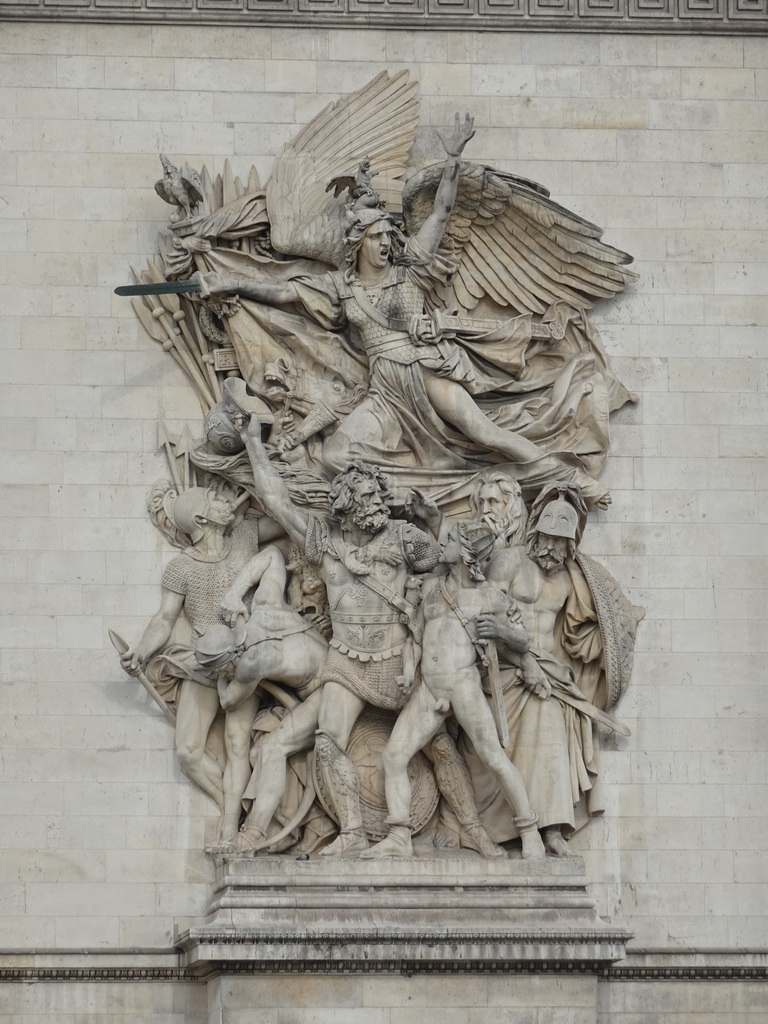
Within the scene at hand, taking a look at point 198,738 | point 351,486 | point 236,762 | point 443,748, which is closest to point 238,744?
point 236,762

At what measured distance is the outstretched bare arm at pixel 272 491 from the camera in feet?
51.6

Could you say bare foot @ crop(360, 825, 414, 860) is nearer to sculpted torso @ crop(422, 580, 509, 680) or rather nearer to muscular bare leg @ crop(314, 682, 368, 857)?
muscular bare leg @ crop(314, 682, 368, 857)

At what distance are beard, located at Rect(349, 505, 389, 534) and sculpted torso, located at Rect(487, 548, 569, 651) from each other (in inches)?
34.2

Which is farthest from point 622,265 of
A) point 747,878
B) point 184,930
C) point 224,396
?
point 184,930

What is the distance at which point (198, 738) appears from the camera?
622 inches

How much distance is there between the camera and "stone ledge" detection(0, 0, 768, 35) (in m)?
16.7

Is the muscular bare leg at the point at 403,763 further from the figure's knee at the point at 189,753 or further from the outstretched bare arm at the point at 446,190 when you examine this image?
the outstretched bare arm at the point at 446,190

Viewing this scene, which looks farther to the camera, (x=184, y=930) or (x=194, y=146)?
(x=194, y=146)

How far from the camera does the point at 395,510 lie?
15859 millimetres

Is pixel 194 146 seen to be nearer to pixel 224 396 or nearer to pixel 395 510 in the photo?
pixel 224 396

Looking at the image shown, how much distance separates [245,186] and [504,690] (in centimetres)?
414

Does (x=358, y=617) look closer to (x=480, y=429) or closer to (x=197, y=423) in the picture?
(x=480, y=429)

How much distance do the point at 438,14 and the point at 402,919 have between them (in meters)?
6.65

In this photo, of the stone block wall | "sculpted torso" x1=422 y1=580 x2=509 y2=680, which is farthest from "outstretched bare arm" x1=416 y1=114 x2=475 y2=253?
"sculpted torso" x1=422 y1=580 x2=509 y2=680
